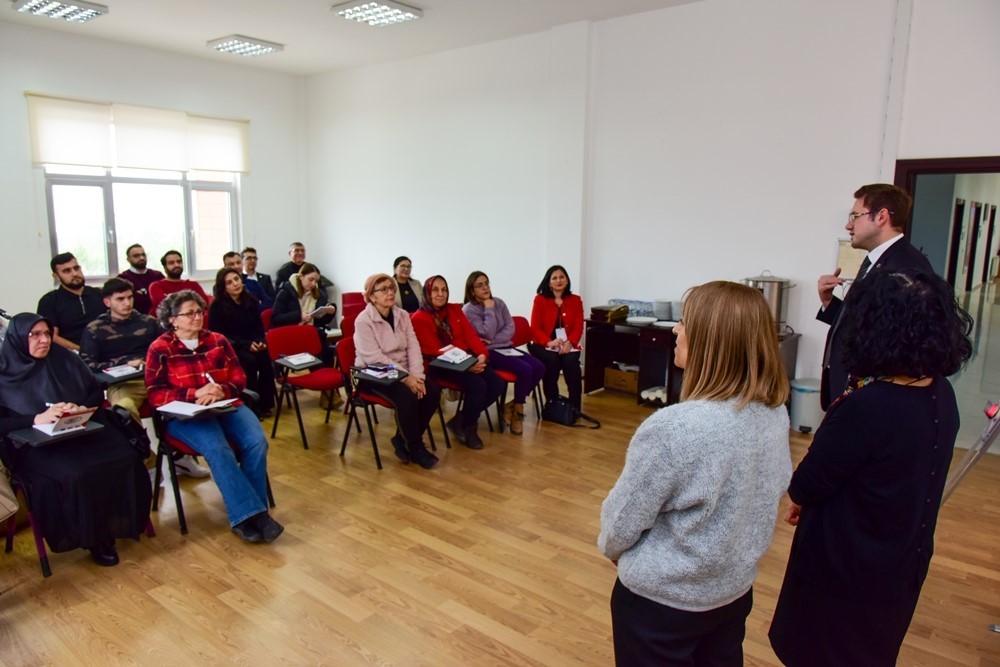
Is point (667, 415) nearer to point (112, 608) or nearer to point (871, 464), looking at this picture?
point (871, 464)

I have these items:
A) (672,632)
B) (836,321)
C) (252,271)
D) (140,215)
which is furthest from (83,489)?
(140,215)

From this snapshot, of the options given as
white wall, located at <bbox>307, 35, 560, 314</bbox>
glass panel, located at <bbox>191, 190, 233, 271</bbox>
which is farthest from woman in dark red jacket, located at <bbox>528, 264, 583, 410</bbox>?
glass panel, located at <bbox>191, 190, 233, 271</bbox>

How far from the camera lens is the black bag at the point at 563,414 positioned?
5.35 meters

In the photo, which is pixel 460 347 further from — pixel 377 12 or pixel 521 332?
pixel 377 12

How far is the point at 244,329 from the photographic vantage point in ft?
18.4

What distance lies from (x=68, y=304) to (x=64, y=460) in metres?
2.38

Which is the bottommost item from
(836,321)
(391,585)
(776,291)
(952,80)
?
(391,585)

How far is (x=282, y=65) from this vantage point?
26.8ft

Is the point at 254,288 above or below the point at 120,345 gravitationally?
above

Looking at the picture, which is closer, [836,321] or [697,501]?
[697,501]

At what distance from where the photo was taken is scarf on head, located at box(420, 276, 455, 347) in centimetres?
504

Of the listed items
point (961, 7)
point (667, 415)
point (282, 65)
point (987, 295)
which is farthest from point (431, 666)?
point (987, 295)

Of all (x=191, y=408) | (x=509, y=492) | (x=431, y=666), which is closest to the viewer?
(x=431, y=666)

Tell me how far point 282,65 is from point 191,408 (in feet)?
20.0
